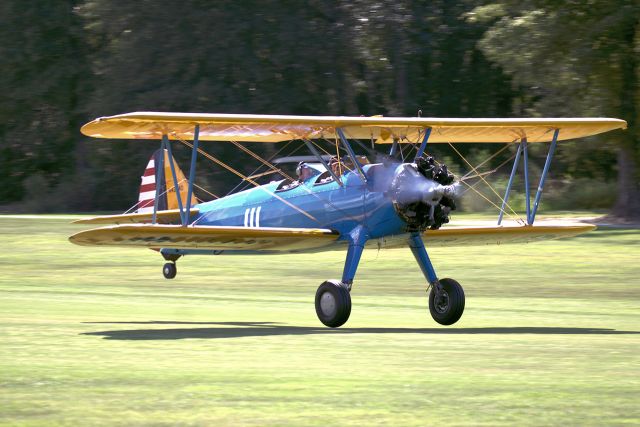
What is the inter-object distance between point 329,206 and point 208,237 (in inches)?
67.6

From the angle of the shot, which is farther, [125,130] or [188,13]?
[188,13]

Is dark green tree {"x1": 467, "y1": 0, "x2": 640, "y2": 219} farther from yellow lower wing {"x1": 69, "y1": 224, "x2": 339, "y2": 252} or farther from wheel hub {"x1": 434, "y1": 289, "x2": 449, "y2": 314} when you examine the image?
yellow lower wing {"x1": 69, "y1": 224, "x2": 339, "y2": 252}

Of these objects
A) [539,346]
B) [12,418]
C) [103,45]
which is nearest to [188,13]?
[103,45]

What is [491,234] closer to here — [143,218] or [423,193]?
[423,193]

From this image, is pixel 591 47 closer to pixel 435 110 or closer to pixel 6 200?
pixel 435 110

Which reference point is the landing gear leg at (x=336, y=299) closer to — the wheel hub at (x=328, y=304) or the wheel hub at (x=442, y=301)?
the wheel hub at (x=328, y=304)

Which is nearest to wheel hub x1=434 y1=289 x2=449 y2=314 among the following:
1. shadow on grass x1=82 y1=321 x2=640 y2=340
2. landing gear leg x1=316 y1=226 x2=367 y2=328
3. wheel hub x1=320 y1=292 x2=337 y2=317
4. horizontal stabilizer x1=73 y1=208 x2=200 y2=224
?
shadow on grass x1=82 y1=321 x2=640 y2=340

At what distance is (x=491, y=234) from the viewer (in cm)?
1677

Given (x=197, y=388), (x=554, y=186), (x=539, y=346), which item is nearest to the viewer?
(x=197, y=388)

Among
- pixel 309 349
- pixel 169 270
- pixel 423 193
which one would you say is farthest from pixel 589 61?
pixel 309 349

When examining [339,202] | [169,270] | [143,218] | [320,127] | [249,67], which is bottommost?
[249,67]

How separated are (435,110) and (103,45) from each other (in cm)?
1623

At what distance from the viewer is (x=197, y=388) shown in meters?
9.29

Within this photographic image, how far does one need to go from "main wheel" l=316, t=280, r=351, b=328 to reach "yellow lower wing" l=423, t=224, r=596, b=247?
2141 millimetres
